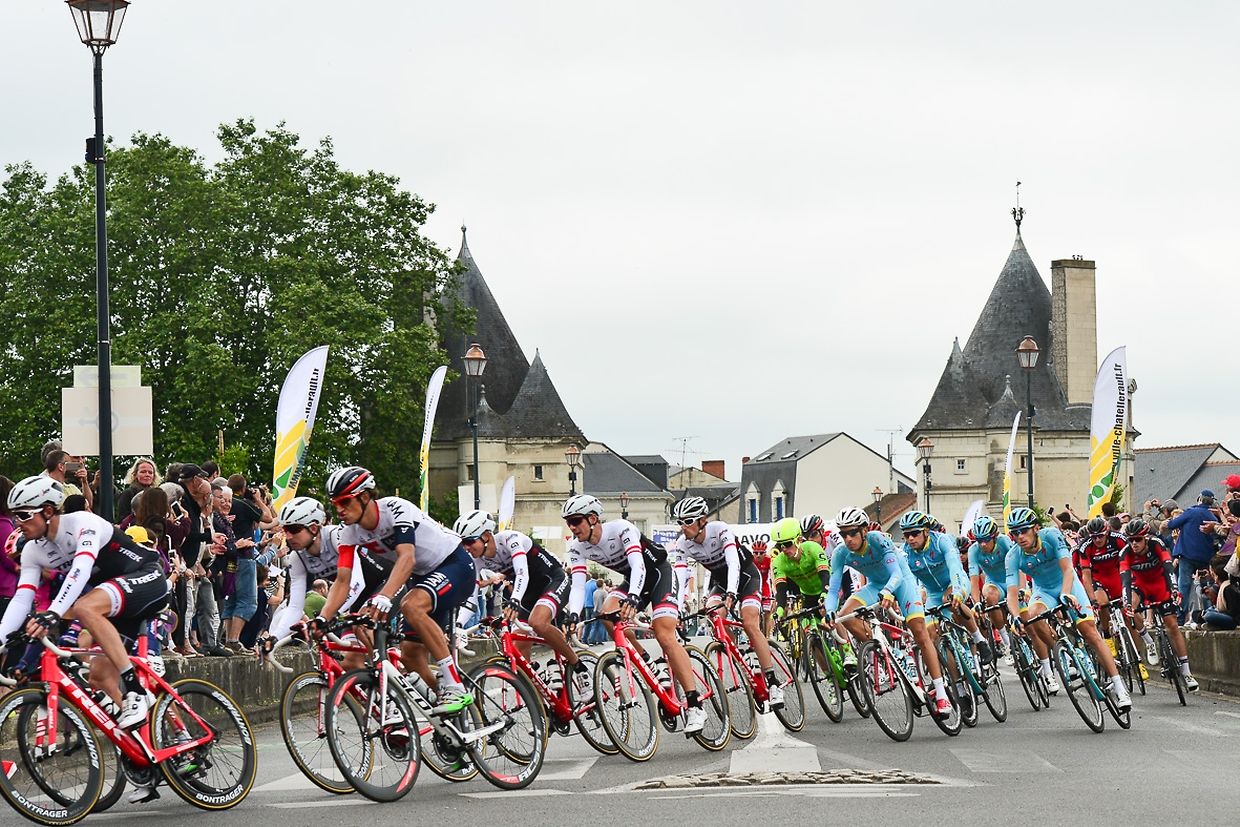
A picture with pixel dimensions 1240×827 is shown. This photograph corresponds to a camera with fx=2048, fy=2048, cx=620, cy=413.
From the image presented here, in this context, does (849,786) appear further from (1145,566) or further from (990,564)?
(1145,566)

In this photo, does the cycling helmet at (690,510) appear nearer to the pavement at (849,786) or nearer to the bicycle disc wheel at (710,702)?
the bicycle disc wheel at (710,702)

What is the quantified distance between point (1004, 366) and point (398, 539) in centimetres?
10891

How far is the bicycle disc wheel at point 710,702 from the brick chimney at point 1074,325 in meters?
89.6

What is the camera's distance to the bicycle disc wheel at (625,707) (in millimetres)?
14383

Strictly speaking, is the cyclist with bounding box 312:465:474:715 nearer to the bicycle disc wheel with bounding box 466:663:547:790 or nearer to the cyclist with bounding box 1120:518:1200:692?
the bicycle disc wheel with bounding box 466:663:547:790

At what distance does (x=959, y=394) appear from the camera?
397 feet

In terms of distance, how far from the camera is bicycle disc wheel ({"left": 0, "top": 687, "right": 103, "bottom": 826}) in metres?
10.6

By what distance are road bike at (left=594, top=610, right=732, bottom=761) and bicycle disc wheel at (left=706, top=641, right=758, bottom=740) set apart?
48 cm

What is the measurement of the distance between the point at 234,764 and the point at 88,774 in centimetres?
105

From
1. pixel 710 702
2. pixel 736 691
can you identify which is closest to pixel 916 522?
pixel 736 691

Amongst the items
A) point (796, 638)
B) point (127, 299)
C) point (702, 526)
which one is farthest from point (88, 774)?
point (127, 299)

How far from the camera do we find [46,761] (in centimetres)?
1073

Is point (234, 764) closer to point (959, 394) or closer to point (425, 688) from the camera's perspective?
point (425, 688)

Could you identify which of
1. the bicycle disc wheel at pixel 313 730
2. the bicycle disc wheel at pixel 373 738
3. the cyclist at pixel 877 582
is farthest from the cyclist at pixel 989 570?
the bicycle disc wheel at pixel 313 730
